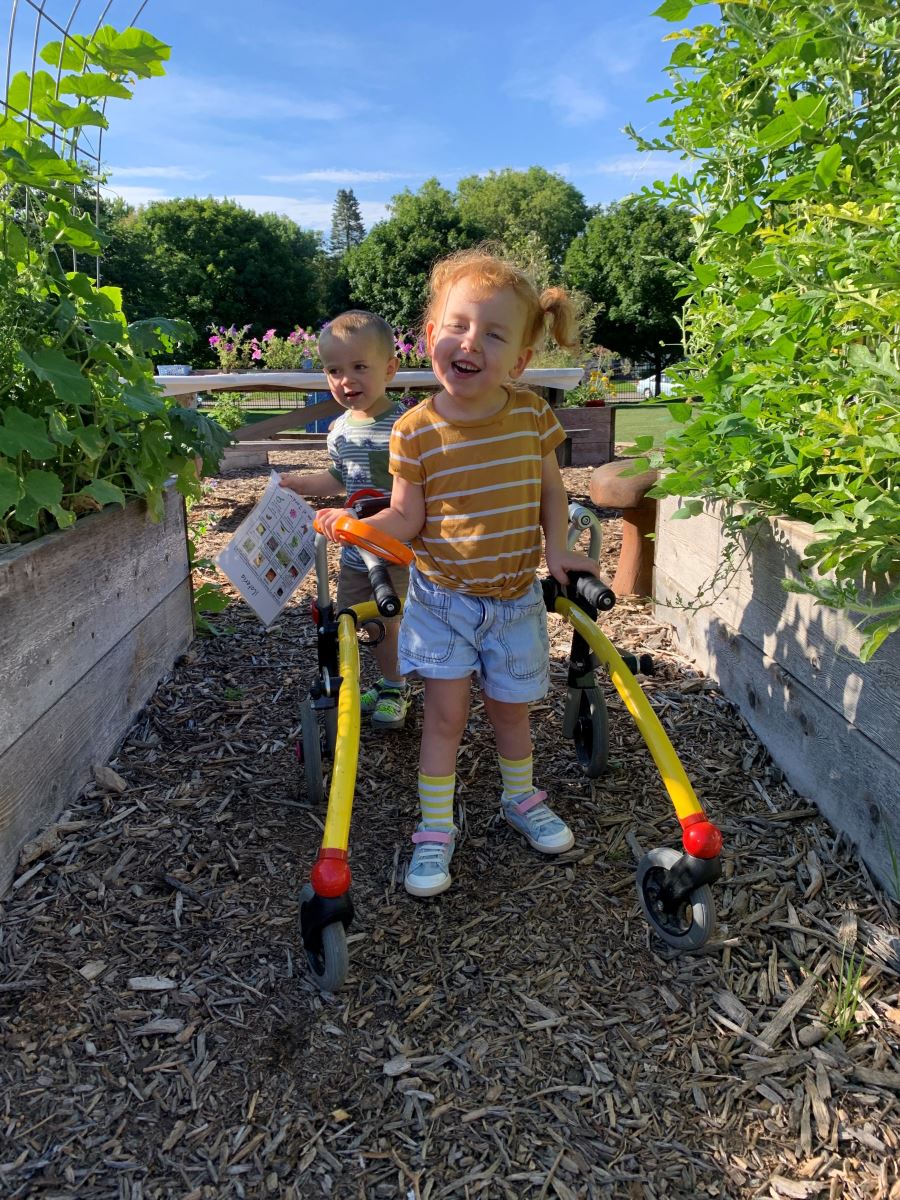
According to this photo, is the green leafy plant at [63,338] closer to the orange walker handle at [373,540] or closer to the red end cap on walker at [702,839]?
the orange walker handle at [373,540]

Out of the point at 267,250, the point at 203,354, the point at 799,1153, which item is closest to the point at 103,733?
the point at 799,1153

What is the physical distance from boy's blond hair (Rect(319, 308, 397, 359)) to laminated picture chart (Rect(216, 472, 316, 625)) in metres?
0.52

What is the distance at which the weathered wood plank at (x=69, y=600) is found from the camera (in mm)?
1963

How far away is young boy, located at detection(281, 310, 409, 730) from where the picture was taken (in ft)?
9.13

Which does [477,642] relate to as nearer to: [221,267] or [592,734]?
[592,734]

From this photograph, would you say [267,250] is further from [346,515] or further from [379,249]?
[346,515]

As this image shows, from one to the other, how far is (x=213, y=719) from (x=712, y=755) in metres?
Result: 1.62

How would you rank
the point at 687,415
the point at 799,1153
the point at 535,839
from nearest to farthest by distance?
the point at 799,1153 → the point at 535,839 → the point at 687,415

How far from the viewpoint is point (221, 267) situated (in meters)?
42.8

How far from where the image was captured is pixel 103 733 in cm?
247

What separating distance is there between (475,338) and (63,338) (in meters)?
1.17

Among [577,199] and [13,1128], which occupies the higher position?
[577,199]

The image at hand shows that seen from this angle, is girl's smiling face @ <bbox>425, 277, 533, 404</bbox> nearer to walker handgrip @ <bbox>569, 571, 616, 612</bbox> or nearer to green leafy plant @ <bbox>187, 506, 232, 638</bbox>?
walker handgrip @ <bbox>569, 571, 616, 612</bbox>

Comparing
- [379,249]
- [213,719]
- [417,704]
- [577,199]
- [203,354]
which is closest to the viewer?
[213,719]
